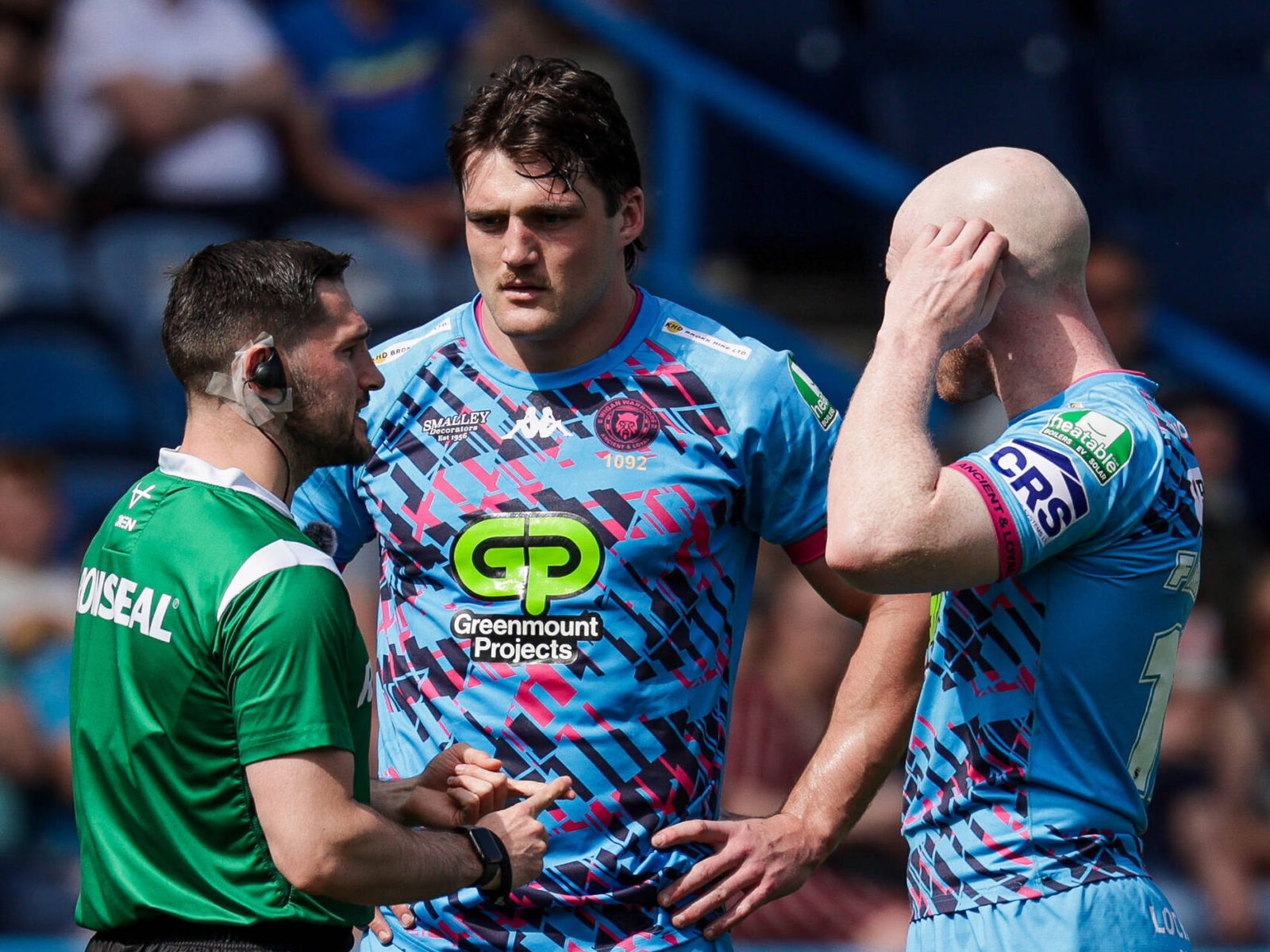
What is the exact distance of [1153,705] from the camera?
2668 millimetres

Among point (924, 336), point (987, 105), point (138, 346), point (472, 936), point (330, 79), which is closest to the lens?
point (924, 336)

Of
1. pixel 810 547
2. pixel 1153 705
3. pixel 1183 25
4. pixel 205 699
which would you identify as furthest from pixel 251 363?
pixel 1183 25

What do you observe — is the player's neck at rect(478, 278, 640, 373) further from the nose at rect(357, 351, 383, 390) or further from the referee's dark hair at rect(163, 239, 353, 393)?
the referee's dark hair at rect(163, 239, 353, 393)

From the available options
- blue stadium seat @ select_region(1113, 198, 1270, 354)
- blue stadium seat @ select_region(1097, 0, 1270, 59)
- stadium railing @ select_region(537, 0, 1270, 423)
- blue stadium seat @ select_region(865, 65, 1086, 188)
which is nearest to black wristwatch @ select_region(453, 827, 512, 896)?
stadium railing @ select_region(537, 0, 1270, 423)

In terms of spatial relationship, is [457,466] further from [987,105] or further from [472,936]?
[987,105]

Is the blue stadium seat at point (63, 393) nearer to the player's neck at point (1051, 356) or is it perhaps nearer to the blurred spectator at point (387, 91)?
the blurred spectator at point (387, 91)

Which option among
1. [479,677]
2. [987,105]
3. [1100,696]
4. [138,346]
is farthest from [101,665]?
[987,105]

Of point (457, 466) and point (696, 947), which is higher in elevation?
point (457, 466)

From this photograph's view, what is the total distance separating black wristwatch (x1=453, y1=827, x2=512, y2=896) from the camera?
2.72 meters

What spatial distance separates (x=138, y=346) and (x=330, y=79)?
1570mm

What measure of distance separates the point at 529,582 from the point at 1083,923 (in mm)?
1115

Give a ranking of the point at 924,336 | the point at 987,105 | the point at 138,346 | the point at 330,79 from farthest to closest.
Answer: the point at 987,105 < the point at 330,79 < the point at 138,346 < the point at 924,336

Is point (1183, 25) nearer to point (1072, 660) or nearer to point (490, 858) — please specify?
point (1072, 660)

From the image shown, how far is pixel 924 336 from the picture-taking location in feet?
8.52
